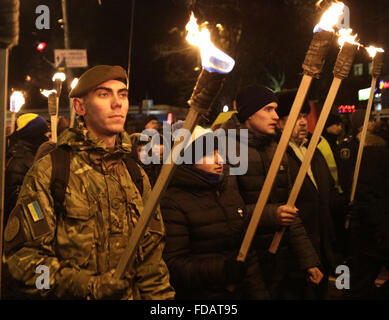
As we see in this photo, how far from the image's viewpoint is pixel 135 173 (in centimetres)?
259

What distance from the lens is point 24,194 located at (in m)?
2.17

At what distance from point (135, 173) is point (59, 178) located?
50cm

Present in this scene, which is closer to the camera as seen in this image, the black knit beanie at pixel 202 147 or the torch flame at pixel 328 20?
the torch flame at pixel 328 20

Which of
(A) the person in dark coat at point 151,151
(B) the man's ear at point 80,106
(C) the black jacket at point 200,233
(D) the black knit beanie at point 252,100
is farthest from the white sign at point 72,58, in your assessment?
(B) the man's ear at point 80,106

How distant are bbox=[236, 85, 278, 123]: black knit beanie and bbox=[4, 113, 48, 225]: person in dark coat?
3.34 meters

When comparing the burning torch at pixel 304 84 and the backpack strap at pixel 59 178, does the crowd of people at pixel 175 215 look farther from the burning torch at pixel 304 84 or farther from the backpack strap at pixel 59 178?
the burning torch at pixel 304 84

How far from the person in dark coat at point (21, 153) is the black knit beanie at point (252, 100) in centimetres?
334

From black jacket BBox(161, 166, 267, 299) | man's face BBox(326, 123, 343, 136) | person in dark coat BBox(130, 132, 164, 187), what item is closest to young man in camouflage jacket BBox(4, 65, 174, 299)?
black jacket BBox(161, 166, 267, 299)

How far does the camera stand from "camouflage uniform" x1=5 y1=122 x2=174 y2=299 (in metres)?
2.09

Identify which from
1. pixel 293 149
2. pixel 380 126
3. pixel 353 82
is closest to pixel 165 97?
pixel 353 82

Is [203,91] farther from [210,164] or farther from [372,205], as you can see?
[372,205]

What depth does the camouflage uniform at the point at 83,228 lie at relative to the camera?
2090 mm

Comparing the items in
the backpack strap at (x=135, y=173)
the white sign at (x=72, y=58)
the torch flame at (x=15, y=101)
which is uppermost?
the white sign at (x=72, y=58)

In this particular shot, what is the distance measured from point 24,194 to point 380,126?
6307mm
